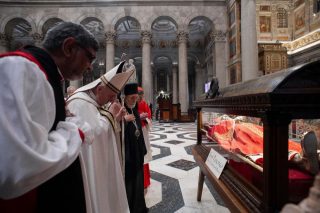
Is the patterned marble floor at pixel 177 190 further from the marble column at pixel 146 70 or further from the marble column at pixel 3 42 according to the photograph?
the marble column at pixel 3 42

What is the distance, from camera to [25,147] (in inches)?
31.4

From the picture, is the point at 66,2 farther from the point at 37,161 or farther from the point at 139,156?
the point at 37,161

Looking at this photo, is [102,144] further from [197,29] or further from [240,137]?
[197,29]

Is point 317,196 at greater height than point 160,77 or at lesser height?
lesser

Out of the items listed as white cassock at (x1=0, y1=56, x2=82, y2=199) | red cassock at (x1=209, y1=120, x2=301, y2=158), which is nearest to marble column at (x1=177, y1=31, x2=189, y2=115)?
red cassock at (x1=209, y1=120, x2=301, y2=158)

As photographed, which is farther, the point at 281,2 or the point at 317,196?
the point at 281,2

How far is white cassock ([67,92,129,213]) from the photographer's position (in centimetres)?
185

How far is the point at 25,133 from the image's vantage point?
32.1 inches

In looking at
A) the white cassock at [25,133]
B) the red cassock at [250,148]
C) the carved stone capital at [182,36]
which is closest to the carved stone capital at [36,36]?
the carved stone capital at [182,36]

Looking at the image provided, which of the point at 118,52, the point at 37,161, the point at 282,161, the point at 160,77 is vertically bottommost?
the point at 282,161

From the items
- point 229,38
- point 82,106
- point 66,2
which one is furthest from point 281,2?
point 82,106

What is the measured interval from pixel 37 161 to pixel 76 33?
71 centimetres

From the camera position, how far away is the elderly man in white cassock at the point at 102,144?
1.88m

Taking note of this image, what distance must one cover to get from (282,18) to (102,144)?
1613 cm
